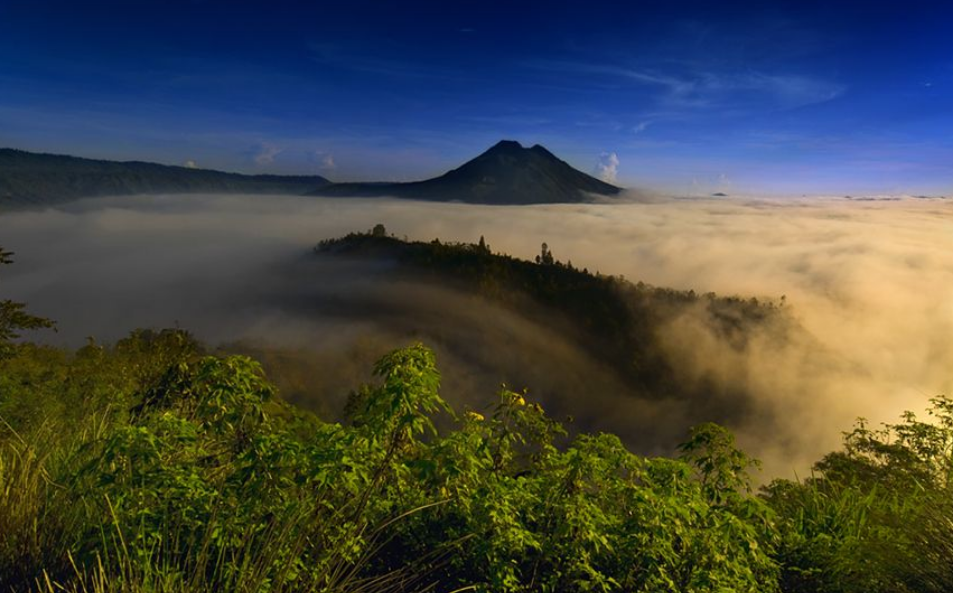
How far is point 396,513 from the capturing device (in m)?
5.07

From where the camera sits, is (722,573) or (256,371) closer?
(722,573)

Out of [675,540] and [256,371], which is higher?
[256,371]

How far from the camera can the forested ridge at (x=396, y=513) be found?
13.0ft

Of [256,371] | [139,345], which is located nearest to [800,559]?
[256,371]

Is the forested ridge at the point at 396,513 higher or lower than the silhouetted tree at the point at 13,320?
higher

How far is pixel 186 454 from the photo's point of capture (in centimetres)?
516

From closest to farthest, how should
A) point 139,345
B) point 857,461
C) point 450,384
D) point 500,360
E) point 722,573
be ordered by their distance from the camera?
point 722,573
point 857,461
point 139,345
point 450,384
point 500,360

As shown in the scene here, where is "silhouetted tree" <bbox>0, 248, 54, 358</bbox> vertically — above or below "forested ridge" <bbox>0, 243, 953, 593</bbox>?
below

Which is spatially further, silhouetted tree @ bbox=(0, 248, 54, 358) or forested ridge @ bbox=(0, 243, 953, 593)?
silhouetted tree @ bbox=(0, 248, 54, 358)

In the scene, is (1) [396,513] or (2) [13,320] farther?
(2) [13,320]

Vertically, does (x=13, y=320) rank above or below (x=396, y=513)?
below

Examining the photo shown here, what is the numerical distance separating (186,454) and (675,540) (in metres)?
4.65

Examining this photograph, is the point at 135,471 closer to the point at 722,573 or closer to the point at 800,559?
the point at 722,573

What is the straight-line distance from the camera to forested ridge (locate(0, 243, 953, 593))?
13.0ft
